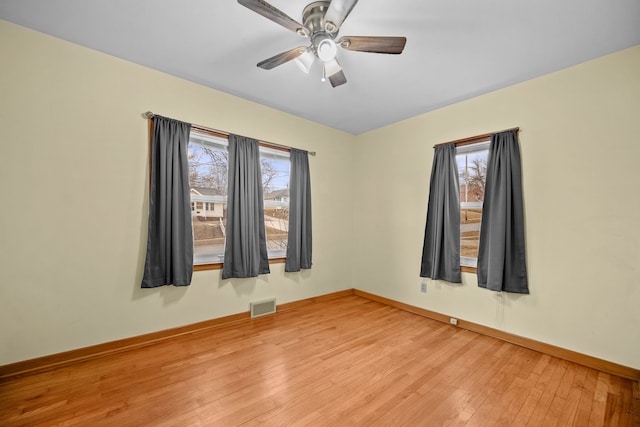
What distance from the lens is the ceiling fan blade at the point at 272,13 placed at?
4.92ft

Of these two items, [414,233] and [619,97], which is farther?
[414,233]

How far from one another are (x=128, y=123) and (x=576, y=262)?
4500 millimetres

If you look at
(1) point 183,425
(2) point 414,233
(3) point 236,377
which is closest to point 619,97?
(2) point 414,233

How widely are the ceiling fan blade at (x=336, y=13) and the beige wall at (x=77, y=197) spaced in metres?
1.91

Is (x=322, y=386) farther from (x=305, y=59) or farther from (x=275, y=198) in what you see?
(x=305, y=59)

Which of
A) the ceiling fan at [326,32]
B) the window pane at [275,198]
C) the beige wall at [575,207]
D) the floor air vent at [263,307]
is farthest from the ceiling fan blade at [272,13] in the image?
the floor air vent at [263,307]

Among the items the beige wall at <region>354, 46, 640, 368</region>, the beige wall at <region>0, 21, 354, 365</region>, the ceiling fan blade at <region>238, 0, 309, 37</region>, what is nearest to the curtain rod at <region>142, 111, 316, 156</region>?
the beige wall at <region>0, 21, 354, 365</region>

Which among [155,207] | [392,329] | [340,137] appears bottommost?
[392,329]

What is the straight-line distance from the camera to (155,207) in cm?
265

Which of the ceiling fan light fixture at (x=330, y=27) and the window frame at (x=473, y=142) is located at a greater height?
the ceiling fan light fixture at (x=330, y=27)

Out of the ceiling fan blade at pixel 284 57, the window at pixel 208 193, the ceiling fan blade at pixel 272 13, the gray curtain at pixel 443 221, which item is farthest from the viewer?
the gray curtain at pixel 443 221

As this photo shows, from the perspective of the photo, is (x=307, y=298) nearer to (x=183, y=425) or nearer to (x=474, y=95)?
(x=183, y=425)

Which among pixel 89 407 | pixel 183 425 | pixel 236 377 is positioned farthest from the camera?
pixel 236 377

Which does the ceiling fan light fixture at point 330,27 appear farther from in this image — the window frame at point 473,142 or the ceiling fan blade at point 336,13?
the window frame at point 473,142
